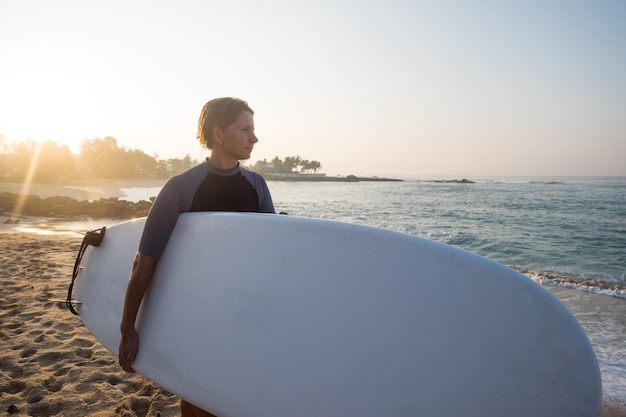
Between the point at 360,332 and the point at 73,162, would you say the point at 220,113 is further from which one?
the point at 73,162

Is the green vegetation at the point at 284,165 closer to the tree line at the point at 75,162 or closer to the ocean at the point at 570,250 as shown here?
the tree line at the point at 75,162

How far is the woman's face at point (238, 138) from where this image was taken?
1449 mm

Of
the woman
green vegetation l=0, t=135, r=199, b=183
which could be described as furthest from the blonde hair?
green vegetation l=0, t=135, r=199, b=183

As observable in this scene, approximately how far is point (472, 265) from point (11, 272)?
249 inches

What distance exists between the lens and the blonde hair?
1440 mm

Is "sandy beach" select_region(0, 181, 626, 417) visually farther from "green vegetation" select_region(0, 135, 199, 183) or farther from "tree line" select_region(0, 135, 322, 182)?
"green vegetation" select_region(0, 135, 199, 183)

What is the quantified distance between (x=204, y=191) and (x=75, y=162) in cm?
7463

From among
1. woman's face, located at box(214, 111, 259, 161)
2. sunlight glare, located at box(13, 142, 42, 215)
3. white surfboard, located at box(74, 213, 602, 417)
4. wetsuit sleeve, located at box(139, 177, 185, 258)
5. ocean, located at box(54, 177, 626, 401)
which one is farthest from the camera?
sunlight glare, located at box(13, 142, 42, 215)

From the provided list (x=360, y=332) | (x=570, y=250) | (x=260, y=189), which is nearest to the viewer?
(x=360, y=332)

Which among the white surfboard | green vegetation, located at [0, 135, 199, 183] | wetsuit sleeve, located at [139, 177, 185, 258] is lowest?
the white surfboard

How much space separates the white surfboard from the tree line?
3095cm

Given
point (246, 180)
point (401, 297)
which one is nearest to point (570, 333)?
point (401, 297)

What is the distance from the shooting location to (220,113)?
1444mm

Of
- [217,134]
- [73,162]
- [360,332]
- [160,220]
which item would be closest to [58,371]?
A: [160,220]
